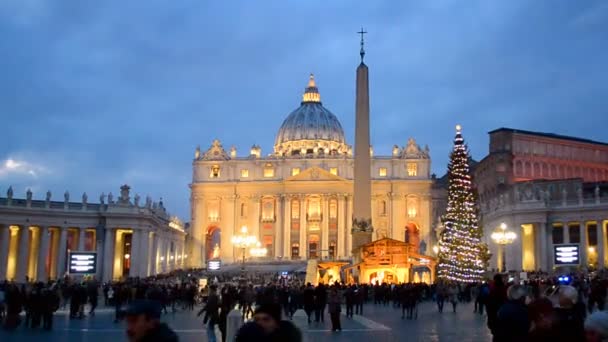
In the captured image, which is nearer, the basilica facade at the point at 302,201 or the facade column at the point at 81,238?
the facade column at the point at 81,238

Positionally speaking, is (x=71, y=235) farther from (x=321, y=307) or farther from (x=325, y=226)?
(x=321, y=307)

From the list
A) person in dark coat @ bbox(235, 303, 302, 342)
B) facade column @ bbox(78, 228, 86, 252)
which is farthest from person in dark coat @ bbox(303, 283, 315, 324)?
facade column @ bbox(78, 228, 86, 252)

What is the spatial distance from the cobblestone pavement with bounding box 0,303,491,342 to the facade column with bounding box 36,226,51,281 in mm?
30997

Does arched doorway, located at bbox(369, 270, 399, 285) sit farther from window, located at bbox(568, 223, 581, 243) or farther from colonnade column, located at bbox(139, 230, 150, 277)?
colonnade column, located at bbox(139, 230, 150, 277)

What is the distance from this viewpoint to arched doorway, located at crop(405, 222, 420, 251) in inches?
3782

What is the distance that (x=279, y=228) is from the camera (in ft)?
310

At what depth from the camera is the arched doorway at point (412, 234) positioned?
96.1 meters

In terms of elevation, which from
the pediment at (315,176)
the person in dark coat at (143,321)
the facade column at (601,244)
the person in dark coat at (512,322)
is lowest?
the person in dark coat at (512,322)

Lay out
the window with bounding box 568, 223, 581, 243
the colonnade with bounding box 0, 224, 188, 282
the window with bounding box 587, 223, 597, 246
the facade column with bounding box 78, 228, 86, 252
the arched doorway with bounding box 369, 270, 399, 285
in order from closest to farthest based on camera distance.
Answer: the arched doorway with bounding box 369, 270, 399, 285 → the colonnade with bounding box 0, 224, 188, 282 → the window with bounding box 587, 223, 597, 246 → the facade column with bounding box 78, 228, 86, 252 → the window with bounding box 568, 223, 581, 243

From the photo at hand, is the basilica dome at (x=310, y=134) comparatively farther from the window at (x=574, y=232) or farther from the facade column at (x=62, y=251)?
the facade column at (x=62, y=251)

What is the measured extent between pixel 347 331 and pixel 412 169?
7798 cm

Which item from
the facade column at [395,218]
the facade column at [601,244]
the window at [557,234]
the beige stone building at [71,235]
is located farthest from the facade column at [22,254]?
the facade column at [395,218]

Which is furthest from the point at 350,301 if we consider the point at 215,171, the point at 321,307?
the point at 215,171

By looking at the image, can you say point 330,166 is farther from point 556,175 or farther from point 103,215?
point 103,215
